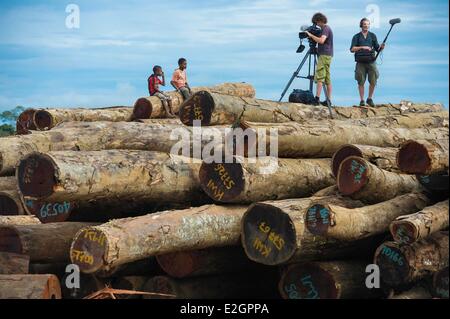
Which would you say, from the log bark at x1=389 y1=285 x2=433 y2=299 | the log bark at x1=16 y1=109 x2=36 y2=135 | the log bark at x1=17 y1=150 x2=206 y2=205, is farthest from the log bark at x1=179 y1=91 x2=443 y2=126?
the log bark at x1=16 y1=109 x2=36 y2=135

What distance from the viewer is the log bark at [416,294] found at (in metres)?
7.59

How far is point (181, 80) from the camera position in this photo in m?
16.3

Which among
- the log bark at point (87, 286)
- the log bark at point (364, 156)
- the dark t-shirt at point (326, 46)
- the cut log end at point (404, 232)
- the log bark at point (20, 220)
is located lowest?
the log bark at point (87, 286)

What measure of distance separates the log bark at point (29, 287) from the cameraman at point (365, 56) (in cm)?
917

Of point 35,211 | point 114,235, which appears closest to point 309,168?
Result: point 114,235

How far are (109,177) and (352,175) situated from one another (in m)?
2.68

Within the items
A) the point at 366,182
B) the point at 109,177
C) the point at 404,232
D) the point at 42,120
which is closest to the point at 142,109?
the point at 42,120

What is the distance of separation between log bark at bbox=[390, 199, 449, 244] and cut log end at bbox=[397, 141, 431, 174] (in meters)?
0.44

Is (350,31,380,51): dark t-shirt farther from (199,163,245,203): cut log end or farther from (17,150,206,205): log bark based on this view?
(199,163,245,203): cut log end

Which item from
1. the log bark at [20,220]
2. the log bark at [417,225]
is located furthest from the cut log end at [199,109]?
the log bark at [417,225]

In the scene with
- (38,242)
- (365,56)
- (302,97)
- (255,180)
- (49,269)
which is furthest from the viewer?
(365,56)

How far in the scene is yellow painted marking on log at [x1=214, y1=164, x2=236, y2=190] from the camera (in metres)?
8.22

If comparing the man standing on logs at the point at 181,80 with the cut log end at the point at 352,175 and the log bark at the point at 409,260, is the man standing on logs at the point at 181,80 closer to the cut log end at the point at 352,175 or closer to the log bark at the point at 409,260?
the cut log end at the point at 352,175

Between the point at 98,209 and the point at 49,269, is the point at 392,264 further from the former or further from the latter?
the point at 49,269
